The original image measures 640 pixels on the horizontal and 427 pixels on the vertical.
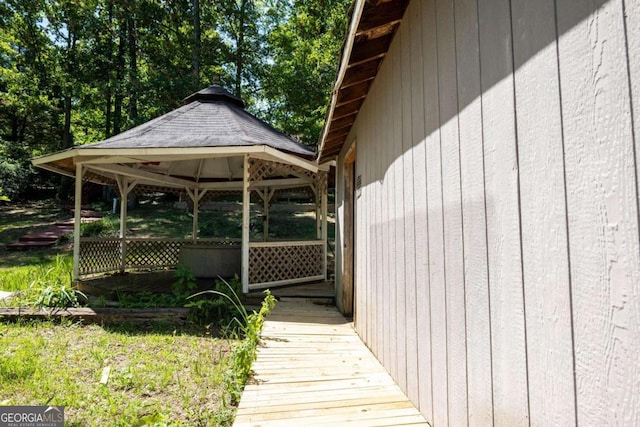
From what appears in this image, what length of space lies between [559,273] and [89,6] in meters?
21.8

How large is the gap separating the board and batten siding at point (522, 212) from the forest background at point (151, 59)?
1147 cm

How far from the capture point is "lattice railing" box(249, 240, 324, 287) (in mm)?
6495

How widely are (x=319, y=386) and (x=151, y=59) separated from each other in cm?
1887

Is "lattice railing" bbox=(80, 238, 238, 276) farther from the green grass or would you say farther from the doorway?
the doorway

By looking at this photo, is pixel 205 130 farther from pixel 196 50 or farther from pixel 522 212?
pixel 196 50

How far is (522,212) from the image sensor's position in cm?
123

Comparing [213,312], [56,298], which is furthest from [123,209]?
[213,312]

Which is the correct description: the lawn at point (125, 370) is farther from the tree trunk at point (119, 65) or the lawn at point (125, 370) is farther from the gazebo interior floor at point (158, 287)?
the tree trunk at point (119, 65)

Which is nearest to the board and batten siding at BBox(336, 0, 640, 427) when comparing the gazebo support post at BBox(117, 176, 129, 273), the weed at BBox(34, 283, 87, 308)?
the weed at BBox(34, 283, 87, 308)

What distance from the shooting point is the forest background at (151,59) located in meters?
14.6

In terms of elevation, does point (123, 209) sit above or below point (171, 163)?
below

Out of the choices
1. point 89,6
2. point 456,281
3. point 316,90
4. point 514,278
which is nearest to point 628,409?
point 514,278

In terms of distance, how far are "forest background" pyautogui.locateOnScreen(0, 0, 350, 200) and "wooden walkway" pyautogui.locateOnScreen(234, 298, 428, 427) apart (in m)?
10.4

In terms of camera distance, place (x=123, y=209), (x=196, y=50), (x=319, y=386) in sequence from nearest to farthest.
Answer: (x=319, y=386)
(x=123, y=209)
(x=196, y=50)
